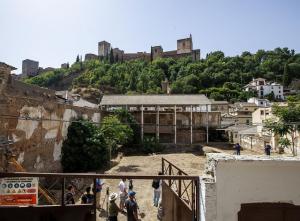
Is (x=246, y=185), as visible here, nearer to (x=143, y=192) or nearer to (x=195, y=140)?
(x=143, y=192)

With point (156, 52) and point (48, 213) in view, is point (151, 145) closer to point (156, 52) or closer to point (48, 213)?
point (48, 213)

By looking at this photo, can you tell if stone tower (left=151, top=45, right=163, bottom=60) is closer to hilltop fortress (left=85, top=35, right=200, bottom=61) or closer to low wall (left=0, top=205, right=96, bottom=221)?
hilltop fortress (left=85, top=35, right=200, bottom=61)

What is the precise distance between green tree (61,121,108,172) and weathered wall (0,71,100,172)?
602mm

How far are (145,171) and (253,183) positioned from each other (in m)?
17.3

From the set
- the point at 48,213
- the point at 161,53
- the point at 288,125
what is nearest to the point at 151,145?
the point at 288,125

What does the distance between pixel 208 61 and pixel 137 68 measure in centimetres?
2293

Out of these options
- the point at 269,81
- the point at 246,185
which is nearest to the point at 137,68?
the point at 269,81

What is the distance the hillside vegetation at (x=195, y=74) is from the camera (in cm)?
7869

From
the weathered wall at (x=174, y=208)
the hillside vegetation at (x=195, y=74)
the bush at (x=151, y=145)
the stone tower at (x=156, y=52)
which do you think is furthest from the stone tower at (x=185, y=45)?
the weathered wall at (x=174, y=208)

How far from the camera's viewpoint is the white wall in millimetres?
5719

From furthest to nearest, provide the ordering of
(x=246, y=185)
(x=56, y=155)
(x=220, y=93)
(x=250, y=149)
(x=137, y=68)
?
1. (x=137, y=68)
2. (x=220, y=93)
3. (x=250, y=149)
4. (x=56, y=155)
5. (x=246, y=185)

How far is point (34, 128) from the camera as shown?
55.5 feet

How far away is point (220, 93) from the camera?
77.9m

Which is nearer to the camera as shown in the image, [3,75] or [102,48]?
[3,75]
